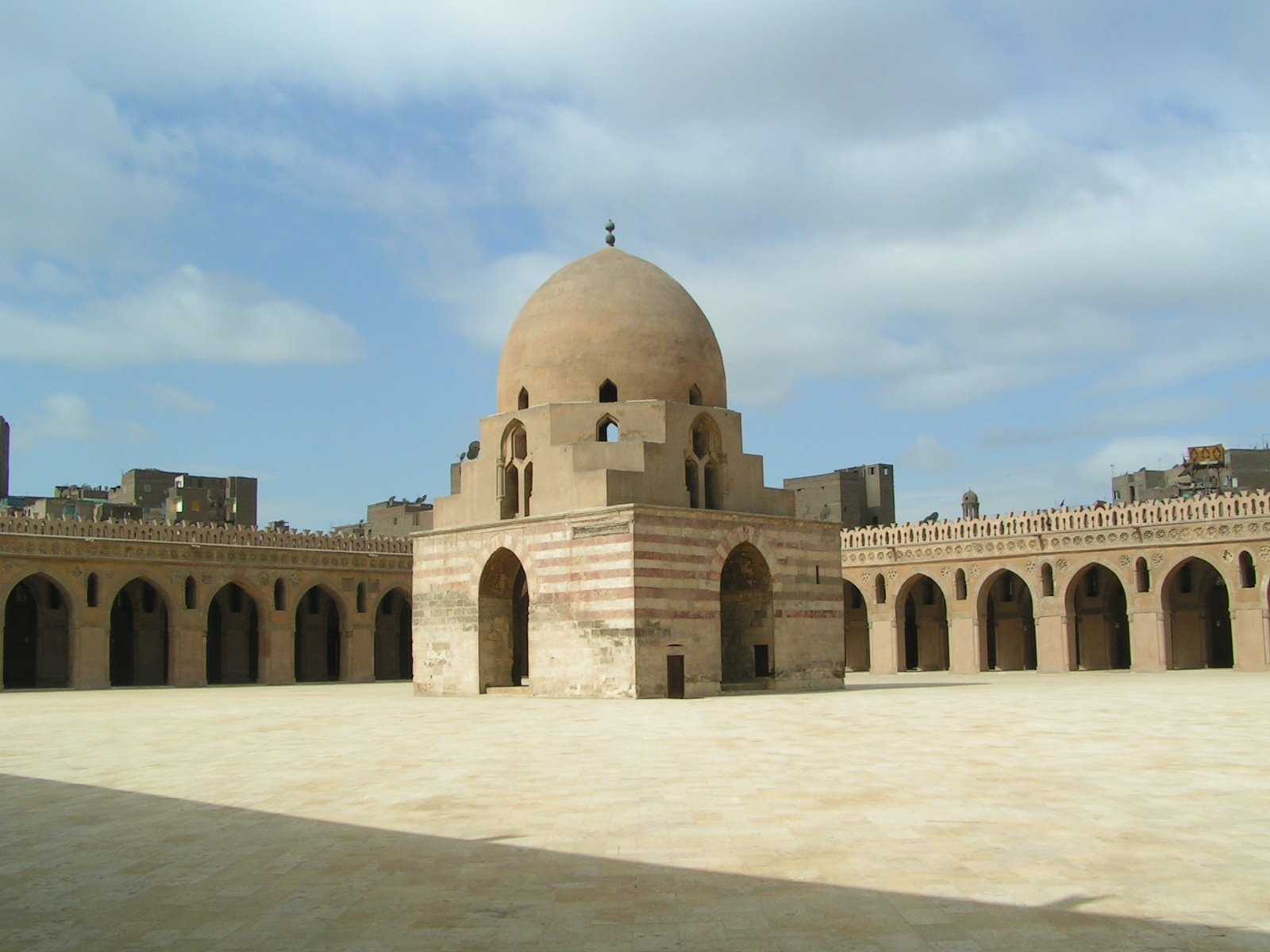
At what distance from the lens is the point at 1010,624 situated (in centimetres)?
3962

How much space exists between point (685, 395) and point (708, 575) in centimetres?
387

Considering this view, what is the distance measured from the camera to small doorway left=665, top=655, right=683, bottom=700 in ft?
72.5

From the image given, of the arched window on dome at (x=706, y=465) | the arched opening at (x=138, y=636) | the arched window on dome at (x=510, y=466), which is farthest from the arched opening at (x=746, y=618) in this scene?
the arched opening at (x=138, y=636)

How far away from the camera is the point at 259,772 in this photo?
11047 millimetres

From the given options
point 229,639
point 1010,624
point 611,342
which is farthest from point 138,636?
point 1010,624

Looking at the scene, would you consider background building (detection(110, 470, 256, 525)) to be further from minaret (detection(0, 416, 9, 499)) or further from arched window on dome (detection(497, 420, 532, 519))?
arched window on dome (detection(497, 420, 532, 519))

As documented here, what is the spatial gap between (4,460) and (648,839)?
4807cm

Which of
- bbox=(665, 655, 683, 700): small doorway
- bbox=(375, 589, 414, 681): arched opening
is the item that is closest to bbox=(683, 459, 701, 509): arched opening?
bbox=(665, 655, 683, 700): small doorway

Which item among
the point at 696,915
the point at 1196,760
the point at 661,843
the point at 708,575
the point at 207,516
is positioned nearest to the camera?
the point at 696,915

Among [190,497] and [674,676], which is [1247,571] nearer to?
[674,676]

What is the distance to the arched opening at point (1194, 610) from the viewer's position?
1431 inches

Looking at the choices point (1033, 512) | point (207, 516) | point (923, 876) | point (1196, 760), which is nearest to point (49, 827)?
point (923, 876)

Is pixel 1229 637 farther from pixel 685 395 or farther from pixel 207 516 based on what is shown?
pixel 207 516

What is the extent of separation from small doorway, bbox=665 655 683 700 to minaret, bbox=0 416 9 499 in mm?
35531
